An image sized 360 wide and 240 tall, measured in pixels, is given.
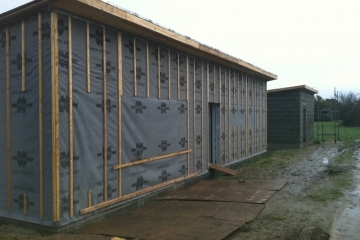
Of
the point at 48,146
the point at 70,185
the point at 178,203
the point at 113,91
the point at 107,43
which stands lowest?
the point at 178,203

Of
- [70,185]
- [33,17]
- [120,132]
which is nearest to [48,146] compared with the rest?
[70,185]

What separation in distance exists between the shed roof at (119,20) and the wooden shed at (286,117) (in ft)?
33.2

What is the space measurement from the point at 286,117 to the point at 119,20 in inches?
576

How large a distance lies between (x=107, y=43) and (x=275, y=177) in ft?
23.6

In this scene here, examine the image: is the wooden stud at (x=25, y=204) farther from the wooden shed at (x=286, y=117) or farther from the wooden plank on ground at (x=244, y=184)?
the wooden shed at (x=286, y=117)

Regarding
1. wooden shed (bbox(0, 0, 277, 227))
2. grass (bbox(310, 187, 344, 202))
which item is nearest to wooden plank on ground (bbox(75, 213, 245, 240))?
wooden shed (bbox(0, 0, 277, 227))

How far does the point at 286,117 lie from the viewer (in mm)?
19312

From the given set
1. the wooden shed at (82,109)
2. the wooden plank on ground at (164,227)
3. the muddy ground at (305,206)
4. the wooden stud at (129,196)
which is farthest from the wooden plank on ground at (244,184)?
the wooden plank on ground at (164,227)

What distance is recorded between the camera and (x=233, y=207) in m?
7.48

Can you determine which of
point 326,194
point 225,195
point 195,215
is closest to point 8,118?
point 195,215

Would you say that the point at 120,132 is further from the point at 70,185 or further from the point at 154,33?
the point at 154,33

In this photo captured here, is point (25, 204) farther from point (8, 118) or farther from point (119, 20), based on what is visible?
point (119, 20)

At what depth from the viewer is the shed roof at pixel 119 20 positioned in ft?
18.8

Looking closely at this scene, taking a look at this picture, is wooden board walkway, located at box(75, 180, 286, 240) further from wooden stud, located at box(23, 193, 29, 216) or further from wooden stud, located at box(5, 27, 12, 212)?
wooden stud, located at box(5, 27, 12, 212)
